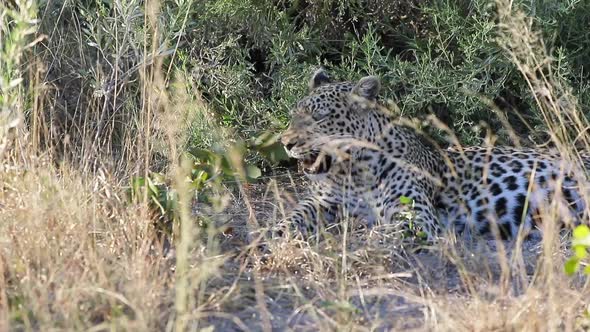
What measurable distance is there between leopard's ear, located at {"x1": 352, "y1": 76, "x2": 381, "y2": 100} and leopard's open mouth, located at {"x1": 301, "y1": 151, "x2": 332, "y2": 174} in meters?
0.46

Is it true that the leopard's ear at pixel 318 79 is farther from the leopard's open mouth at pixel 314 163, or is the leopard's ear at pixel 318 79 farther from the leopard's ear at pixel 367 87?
the leopard's open mouth at pixel 314 163

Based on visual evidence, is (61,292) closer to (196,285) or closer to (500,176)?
(196,285)

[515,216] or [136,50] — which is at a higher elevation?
[136,50]

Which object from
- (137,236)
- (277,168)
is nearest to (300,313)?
(137,236)

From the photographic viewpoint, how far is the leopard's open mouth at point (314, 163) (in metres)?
6.59

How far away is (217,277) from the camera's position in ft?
15.3

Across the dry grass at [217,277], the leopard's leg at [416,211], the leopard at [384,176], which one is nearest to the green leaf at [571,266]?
the dry grass at [217,277]

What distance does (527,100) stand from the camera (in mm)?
7777

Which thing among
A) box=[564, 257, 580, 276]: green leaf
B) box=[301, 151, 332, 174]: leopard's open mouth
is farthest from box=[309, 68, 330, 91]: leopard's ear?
box=[564, 257, 580, 276]: green leaf

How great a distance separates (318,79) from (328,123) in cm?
45

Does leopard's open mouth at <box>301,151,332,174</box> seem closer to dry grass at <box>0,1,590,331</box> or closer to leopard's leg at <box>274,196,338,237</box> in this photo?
leopard's leg at <box>274,196,338,237</box>

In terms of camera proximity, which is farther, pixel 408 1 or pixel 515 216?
pixel 408 1

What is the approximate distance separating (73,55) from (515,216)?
12.4 feet

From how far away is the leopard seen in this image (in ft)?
21.4
